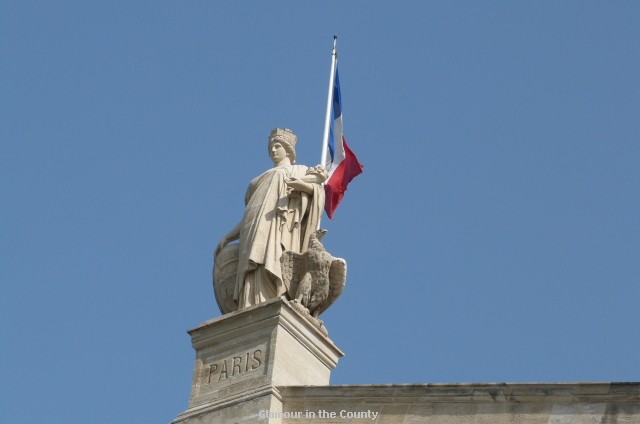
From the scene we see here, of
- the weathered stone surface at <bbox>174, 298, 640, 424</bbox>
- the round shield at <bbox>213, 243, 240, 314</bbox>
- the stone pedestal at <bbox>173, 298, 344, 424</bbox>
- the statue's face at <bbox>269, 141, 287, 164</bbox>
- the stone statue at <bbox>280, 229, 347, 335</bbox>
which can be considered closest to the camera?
the weathered stone surface at <bbox>174, 298, 640, 424</bbox>

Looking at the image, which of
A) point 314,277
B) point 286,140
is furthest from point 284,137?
point 314,277

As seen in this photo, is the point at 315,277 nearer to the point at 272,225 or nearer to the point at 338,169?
the point at 272,225

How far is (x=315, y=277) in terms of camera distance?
798 inches

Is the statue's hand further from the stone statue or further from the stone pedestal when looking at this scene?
the stone pedestal

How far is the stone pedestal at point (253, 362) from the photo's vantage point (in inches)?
750

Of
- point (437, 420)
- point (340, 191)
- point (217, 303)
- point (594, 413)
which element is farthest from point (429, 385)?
point (340, 191)

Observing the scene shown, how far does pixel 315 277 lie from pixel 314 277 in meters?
0.02

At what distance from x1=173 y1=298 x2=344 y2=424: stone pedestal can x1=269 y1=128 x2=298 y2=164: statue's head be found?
316cm

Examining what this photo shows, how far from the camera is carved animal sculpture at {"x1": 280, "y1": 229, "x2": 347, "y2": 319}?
66.4ft

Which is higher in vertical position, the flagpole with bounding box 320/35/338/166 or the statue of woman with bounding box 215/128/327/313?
the flagpole with bounding box 320/35/338/166

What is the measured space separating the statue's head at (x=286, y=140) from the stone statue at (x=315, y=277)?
2200 millimetres

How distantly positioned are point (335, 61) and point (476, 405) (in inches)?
439

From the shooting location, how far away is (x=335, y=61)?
1099 inches

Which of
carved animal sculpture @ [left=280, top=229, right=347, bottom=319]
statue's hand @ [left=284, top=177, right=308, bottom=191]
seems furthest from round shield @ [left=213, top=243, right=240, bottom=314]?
statue's hand @ [left=284, top=177, right=308, bottom=191]
